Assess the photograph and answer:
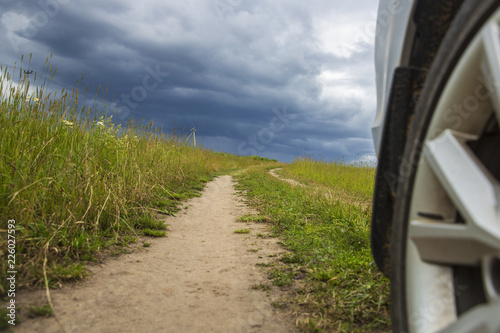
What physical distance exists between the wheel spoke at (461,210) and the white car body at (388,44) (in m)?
0.39

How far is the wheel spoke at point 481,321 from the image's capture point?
0.86 m

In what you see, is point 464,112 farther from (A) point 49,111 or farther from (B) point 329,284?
(A) point 49,111

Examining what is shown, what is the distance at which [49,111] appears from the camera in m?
3.58

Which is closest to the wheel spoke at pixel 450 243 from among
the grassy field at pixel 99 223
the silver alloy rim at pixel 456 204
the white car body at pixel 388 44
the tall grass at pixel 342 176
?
the silver alloy rim at pixel 456 204

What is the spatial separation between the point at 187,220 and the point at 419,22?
425 cm

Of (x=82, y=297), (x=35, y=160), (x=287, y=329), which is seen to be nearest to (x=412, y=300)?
(x=287, y=329)

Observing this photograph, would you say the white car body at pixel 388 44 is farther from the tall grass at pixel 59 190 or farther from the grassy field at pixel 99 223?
the tall grass at pixel 59 190

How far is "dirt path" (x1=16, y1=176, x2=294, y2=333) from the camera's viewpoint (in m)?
1.96

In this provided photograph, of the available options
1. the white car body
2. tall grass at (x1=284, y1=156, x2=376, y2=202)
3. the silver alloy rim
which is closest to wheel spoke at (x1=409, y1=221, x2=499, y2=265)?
the silver alloy rim

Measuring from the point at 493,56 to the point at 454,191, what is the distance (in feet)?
1.35

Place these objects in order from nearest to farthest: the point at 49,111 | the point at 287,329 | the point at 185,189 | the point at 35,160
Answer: the point at 287,329, the point at 35,160, the point at 49,111, the point at 185,189

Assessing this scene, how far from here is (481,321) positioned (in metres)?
0.89

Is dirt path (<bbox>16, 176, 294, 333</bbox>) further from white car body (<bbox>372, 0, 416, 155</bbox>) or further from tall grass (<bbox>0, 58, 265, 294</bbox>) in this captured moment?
white car body (<bbox>372, 0, 416, 155</bbox>)

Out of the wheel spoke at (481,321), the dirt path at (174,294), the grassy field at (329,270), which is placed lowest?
the dirt path at (174,294)
